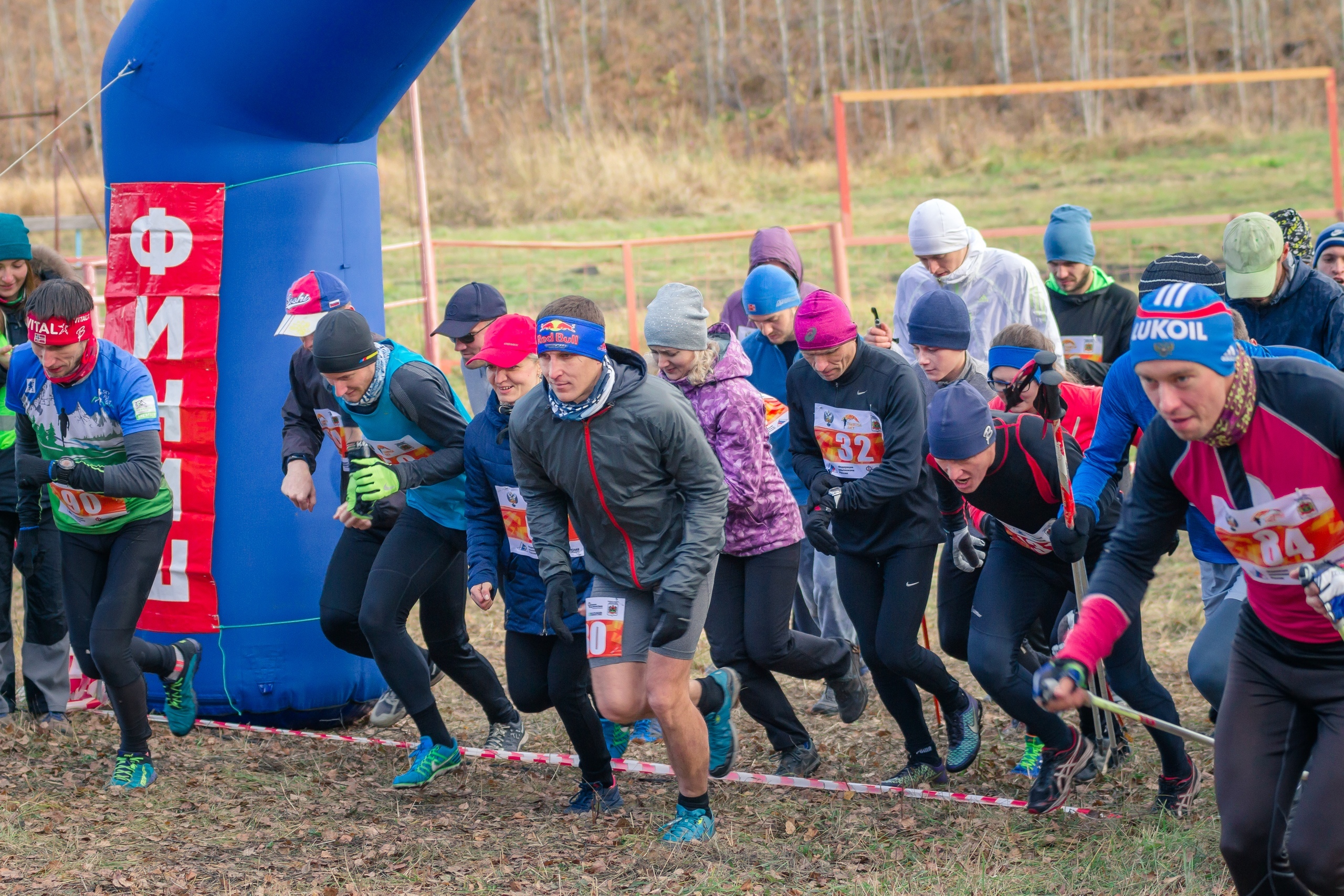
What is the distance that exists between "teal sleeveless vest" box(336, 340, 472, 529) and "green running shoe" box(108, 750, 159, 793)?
5.23 feet

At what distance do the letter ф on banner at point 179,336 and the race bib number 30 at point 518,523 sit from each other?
193 cm

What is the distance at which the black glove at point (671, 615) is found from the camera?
14.8 feet

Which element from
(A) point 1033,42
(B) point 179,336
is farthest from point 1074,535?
(A) point 1033,42

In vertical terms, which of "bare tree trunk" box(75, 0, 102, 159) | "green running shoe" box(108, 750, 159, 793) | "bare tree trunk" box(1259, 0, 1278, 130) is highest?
"bare tree trunk" box(75, 0, 102, 159)

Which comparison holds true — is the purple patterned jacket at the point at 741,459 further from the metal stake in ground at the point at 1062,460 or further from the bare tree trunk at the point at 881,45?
the bare tree trunk at the point at 881,45

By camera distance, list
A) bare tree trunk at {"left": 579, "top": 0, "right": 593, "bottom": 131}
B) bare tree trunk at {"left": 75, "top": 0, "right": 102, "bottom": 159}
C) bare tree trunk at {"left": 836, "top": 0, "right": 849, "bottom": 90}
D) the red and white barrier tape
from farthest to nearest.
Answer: bare tree trunk at {"left": 75, "top": 0, "right": 102, "bottom": 159} < bare tree trunk at {"left": 836, "top": 0, "right": 849, "bottom": 90} < bare tree trunk at {"left": 579, "top": 0, "right": 593, "bottom": 131} < the red and white barrier tape

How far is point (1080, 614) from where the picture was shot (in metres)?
3.53

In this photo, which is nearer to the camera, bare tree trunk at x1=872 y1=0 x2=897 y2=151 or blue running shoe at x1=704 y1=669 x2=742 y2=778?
blue running shoe at x1=704 y1=669 x2=742 y2=778

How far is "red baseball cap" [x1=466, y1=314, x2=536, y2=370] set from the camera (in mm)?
5094

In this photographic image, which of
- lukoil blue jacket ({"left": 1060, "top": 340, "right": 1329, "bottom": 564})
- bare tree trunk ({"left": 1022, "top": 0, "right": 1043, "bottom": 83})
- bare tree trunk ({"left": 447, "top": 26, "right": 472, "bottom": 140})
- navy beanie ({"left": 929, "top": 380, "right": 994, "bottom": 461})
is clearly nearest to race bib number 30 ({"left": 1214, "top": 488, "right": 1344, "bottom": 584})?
lukoil blue jacket ({"left": 1060, "top": 340, "right": 1329, "bottom": 564})

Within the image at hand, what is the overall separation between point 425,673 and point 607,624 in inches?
51.7

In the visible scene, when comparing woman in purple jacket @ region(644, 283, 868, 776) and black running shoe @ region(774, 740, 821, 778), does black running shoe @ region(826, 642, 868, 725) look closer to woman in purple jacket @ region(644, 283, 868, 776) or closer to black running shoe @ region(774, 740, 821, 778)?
black running shoe @ region(774, 740, 821, 778)

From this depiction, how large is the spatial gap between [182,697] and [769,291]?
334 cm

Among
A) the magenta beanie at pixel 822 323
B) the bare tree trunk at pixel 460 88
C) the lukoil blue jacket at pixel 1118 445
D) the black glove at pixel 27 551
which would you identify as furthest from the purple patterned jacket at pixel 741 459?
the bare tree trunk at pixel 460 88
